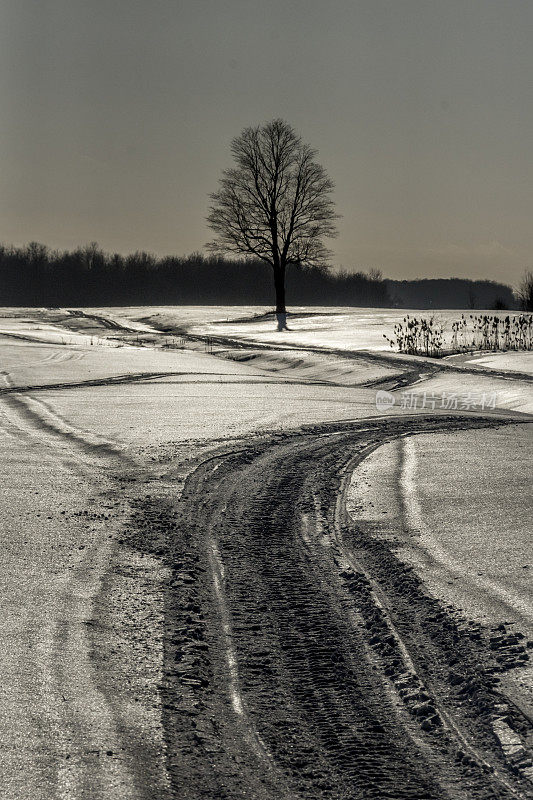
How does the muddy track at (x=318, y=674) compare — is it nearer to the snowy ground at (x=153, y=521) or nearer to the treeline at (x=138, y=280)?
the snowy ground at (x=153, y=521)

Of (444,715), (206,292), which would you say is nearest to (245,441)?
(444,715)

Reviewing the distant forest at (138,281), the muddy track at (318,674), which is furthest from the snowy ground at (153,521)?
the distant forest at (138,281)

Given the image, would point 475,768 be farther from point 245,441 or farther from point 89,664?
point 245,441

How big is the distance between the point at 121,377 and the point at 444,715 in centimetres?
1179

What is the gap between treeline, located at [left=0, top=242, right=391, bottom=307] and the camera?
106m

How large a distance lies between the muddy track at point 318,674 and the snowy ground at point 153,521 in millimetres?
33

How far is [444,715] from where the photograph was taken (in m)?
2.50

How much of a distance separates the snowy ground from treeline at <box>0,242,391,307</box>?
Answer: 92.4 meters

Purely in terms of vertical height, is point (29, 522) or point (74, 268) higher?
point (74, 268)

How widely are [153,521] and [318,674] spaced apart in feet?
7.18

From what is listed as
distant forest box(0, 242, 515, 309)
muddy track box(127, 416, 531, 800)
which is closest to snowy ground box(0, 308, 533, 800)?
muddy track box(127, 416, 531, 800)

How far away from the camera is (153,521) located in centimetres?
477

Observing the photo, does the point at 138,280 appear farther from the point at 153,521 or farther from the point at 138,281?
the point at 153,521

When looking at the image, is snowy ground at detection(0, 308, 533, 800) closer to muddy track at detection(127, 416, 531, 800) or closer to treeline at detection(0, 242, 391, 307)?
muddy track at detection(127, 416, 531, 800)
